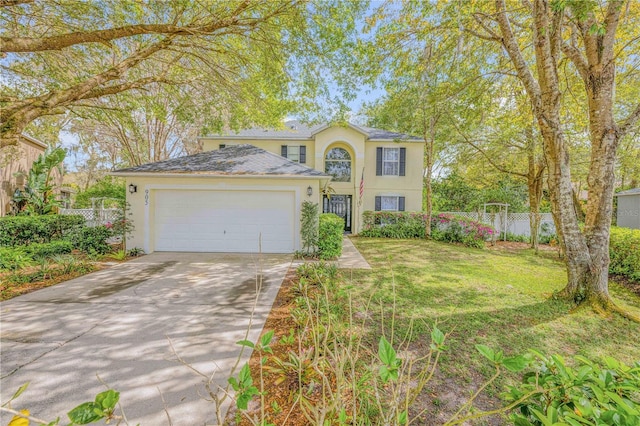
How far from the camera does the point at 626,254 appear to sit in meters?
7.07

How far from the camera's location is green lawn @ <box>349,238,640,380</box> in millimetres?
3637

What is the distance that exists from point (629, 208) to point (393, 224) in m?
13.6

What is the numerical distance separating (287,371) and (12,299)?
551cm

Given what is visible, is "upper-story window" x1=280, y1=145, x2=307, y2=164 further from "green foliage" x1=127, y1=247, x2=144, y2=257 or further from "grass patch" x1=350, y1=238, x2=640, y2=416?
"green foliage" x1=127, y1=247, x2=144, y2=257

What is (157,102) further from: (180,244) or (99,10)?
(180,244)

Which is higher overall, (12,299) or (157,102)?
(157,102)

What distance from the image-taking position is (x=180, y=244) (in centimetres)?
910

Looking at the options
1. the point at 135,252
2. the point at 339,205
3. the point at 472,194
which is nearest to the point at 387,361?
the point at 135,252

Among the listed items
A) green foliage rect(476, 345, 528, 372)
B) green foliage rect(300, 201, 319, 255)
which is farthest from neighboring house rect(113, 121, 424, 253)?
green foliage rect(476, 345, 528, 372)

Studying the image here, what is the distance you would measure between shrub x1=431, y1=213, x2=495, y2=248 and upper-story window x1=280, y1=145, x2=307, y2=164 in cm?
791

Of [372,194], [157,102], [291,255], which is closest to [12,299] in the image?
[291,255]

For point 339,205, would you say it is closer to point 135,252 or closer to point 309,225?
point 309,225

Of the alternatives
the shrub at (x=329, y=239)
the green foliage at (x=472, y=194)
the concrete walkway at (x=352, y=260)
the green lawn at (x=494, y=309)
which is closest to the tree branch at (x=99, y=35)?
the shrub at (x=329, y=239)

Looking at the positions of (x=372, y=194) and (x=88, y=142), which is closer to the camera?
(x=372, y=194)
